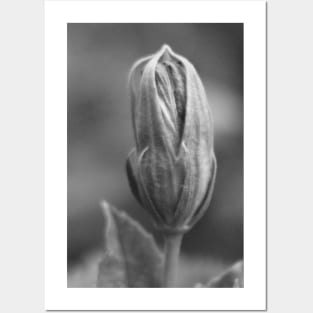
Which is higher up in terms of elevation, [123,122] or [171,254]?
[123,122]

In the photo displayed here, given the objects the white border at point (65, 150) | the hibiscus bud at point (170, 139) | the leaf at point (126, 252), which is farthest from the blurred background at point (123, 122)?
the hibiscus bud at point (170, 139)

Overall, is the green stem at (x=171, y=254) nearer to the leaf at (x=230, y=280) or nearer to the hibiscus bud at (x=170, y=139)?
the hibiscus bud at (x=170, y=139)

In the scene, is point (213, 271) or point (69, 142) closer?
point (69, 142)

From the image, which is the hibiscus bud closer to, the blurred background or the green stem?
the green stem

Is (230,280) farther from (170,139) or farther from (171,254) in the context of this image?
(170,139)

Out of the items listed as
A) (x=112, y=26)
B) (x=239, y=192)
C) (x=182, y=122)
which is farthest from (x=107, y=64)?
(x=182, y=122)

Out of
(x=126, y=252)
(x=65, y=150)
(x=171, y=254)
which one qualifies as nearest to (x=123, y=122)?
(x=65, y=150)

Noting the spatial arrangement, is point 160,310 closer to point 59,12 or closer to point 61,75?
point 61,75
